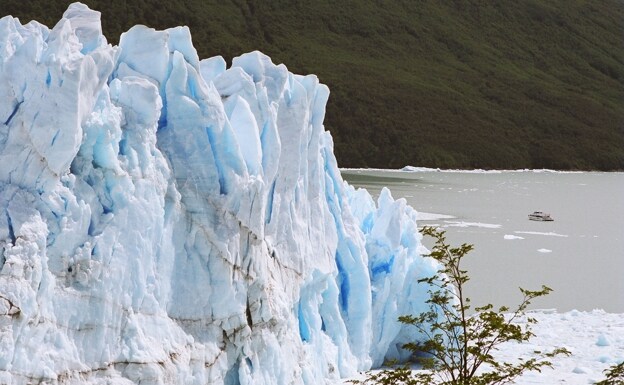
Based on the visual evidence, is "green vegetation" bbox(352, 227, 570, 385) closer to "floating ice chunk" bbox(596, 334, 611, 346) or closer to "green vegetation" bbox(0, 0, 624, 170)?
"floating ice chunk" bbox(596, 334, 611, 346)

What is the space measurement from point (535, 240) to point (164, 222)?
16.7m

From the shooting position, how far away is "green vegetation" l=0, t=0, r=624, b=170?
243 ft

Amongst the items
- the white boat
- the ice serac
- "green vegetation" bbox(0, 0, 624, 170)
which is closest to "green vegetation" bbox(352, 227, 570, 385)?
the ice serac

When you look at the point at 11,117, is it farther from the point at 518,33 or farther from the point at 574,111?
the point at 518,33

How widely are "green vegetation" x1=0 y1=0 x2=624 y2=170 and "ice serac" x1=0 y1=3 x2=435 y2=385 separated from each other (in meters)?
58.7

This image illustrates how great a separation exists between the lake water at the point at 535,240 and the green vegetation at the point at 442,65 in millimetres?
32368

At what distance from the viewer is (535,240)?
21516 mm

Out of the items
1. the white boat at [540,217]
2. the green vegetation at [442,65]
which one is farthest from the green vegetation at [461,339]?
the green vegetation at [442,65]

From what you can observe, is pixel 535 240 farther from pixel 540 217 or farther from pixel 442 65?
pixel 442 65

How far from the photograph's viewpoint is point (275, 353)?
269 inches

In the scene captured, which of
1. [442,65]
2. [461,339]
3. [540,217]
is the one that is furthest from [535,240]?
[442,65]

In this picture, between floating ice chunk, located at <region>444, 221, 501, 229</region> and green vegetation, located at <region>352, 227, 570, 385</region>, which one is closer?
green vegetation, located at <region>352, 227, 570, 385</region>

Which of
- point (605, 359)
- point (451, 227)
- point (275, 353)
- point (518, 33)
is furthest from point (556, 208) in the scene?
point (518, 33)

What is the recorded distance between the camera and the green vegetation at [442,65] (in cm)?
7394
